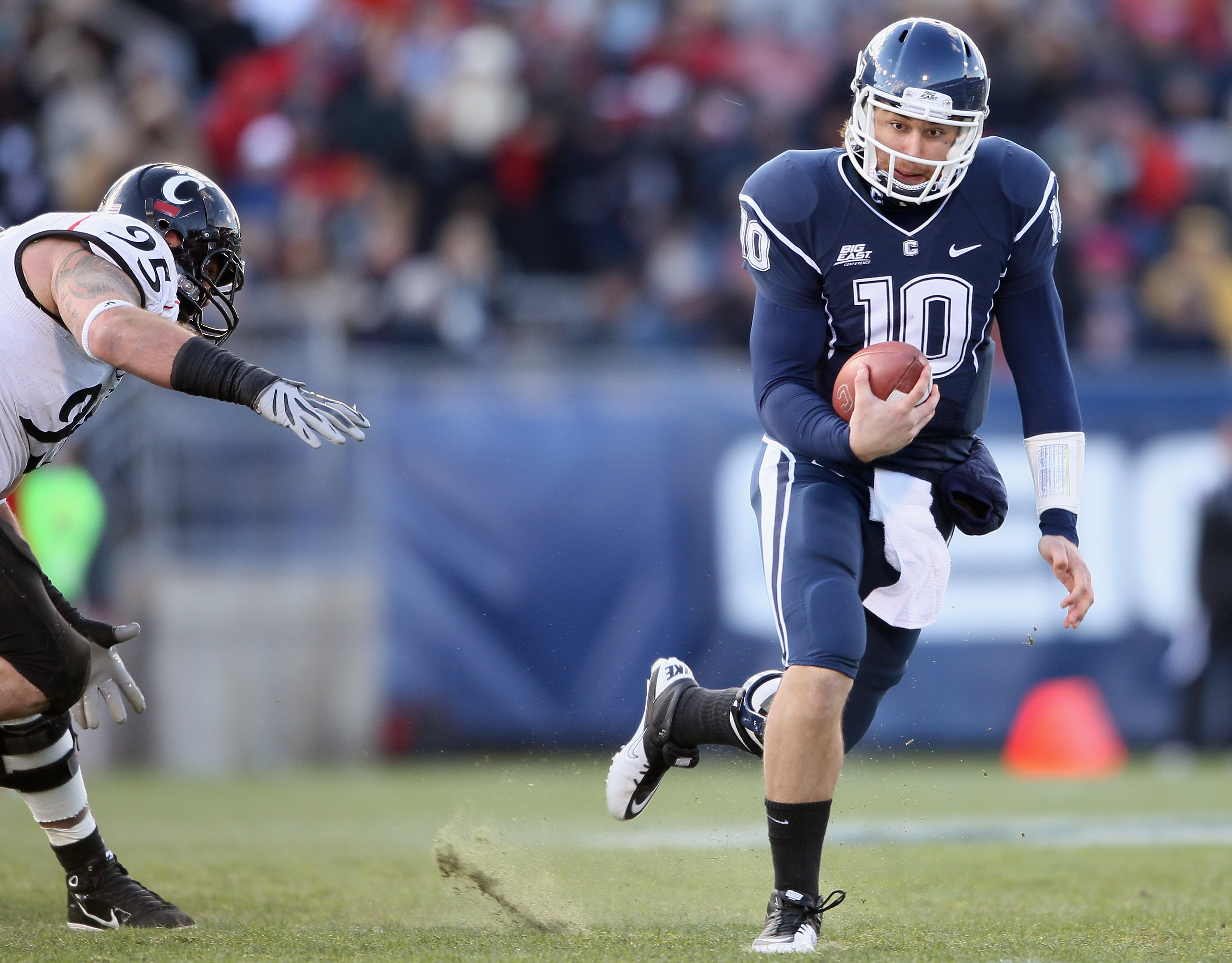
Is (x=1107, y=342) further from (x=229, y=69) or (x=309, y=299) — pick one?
(x=229, y=69)

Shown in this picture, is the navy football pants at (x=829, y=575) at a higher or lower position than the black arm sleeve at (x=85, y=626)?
higher

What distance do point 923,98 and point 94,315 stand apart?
77.5 inches

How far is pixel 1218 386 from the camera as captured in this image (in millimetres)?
9258

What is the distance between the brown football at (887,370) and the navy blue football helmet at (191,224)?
1559mm

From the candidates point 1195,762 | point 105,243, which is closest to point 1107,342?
point 1195,762

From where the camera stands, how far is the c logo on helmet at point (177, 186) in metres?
3.93

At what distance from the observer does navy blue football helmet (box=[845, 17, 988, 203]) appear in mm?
3750

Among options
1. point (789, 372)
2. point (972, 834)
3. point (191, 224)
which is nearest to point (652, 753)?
point (789, 372)

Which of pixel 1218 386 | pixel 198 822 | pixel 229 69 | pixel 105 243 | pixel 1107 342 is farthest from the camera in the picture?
pixel 229 69

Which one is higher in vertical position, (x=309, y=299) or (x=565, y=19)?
(x=565, y=19)

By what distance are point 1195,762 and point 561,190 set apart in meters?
5.34

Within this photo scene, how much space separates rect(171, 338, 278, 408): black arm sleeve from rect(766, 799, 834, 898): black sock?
4.78ft

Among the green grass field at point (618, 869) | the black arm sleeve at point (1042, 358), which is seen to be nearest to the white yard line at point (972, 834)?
the green grass field at point (618, 869)

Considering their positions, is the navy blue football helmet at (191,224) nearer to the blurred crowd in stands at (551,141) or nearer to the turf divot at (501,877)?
the turf divot at (501,877)
